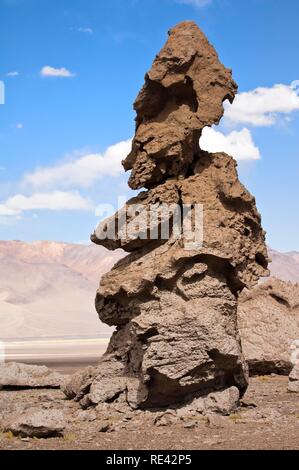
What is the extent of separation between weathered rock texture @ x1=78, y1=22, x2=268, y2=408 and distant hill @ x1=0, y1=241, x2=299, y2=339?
74545mm

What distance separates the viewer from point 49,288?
114 metres

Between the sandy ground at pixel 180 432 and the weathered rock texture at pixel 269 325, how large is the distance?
7309 mm

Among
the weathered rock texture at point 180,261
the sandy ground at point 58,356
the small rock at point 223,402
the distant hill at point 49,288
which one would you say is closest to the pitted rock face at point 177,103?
the weathered rock texture at point 180,261

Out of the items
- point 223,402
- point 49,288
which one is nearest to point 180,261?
point 223,402

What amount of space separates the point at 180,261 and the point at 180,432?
3.30 m

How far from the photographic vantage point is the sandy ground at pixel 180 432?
1020 centimetres

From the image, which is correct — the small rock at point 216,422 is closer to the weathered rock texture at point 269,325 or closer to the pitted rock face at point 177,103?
the pitted rock face at point 177,103

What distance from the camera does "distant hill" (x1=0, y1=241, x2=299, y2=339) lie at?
94938mm

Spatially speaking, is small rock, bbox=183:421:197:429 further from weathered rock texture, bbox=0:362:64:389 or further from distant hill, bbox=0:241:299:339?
distant hill, bbox=0:241:299:339

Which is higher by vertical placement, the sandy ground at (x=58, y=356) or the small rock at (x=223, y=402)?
the sandy ground at (x=58, y=356)

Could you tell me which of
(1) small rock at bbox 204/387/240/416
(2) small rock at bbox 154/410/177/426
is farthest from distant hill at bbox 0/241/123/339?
(2) small rock at bbox 154/410/177/426

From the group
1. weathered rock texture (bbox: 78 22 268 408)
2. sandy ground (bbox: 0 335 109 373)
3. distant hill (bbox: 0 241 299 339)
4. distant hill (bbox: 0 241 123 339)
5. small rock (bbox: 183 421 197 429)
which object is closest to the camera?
small rock (bbox: 183 421 197 429)

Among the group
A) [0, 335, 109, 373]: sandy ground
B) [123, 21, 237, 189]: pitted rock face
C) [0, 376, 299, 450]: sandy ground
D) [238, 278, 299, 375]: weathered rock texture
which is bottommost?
[0, 376, 299, 450]: sandy ground

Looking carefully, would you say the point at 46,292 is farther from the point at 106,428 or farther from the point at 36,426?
the point at 36,426
